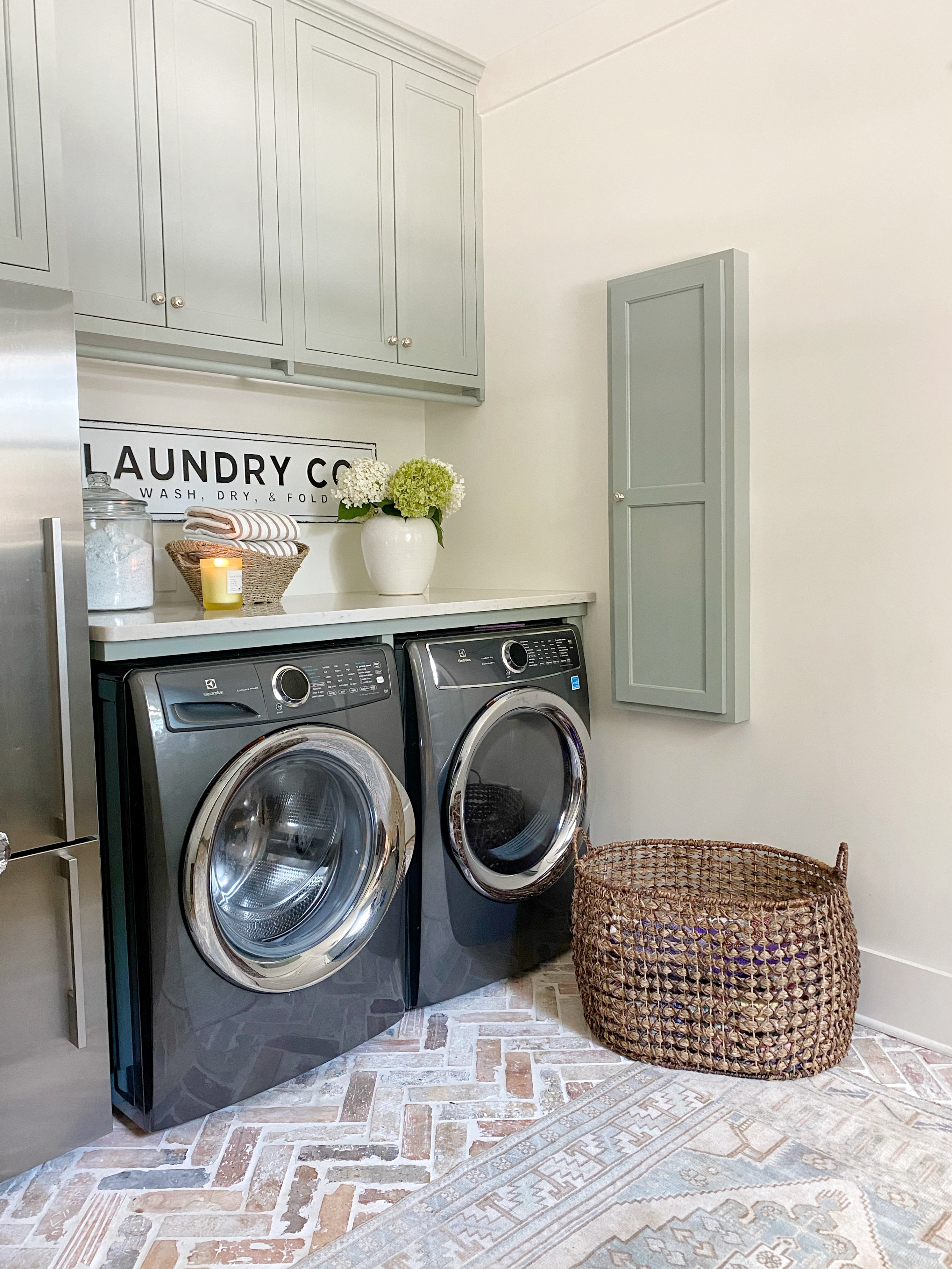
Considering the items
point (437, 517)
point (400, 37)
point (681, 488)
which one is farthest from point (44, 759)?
point (400, 37)

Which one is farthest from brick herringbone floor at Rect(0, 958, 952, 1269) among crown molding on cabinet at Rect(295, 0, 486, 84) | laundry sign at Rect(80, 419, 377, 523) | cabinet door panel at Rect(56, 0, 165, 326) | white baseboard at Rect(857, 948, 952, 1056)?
crown molding on cabinet at Rect(295, 0, 486, 84)

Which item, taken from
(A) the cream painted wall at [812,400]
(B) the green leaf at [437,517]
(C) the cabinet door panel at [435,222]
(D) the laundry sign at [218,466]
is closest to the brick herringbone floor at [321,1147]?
(A) the cream painted wall at [812,400]

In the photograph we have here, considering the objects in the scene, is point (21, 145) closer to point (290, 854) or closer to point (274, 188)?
point (274, 188)

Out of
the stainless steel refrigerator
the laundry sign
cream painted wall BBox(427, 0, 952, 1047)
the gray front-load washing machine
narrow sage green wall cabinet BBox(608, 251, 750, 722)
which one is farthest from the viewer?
the laundry sign

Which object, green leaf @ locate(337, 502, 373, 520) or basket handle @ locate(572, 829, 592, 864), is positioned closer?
basket handle @ locate(572, 829, 592, 864)

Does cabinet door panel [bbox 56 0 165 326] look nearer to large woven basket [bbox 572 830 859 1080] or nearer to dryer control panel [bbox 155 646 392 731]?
dryer control panel [bbox 155 646 392 731]

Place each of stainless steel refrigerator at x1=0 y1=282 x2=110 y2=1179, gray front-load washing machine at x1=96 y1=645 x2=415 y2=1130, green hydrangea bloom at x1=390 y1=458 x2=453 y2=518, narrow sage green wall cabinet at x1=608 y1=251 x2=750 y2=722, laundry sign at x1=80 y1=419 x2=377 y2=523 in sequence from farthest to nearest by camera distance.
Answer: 1. green hydrangea bloom at x1=390 y1=458 x2=453 y2=518
2. laundry sign at x1=80 y1=419 x2=377 y2=523
3. narrow sage green wall cabinet at x1=608 y1=251 x2=750 y2=722
4. gray front-load washing machine at x1=96 y1=645 x2=415 y2=1130
5. stainless steel refrigerator at x1=0 y1=282 x2=110 y2=1179

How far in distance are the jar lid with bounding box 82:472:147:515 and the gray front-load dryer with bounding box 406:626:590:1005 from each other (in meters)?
0.71

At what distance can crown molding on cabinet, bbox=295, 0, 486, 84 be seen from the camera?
98.0 inches

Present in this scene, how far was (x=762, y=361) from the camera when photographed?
2305 millimetres

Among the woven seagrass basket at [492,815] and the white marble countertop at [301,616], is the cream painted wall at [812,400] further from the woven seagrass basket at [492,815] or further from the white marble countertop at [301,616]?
the woven seagrass basket at [492,815]

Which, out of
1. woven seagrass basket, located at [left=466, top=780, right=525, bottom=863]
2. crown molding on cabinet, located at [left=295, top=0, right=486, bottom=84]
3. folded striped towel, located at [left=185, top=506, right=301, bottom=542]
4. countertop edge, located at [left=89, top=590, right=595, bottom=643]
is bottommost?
woven seagrass basket, located at [left=466, top=780, right=525, bottom=863]

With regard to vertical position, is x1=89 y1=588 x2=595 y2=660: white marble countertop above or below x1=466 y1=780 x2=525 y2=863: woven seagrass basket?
above

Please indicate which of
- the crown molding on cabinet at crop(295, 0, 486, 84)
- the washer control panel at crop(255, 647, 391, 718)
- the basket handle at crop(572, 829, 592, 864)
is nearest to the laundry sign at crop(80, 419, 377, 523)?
the washer control panel at crop(255, 647, 391, 718)
